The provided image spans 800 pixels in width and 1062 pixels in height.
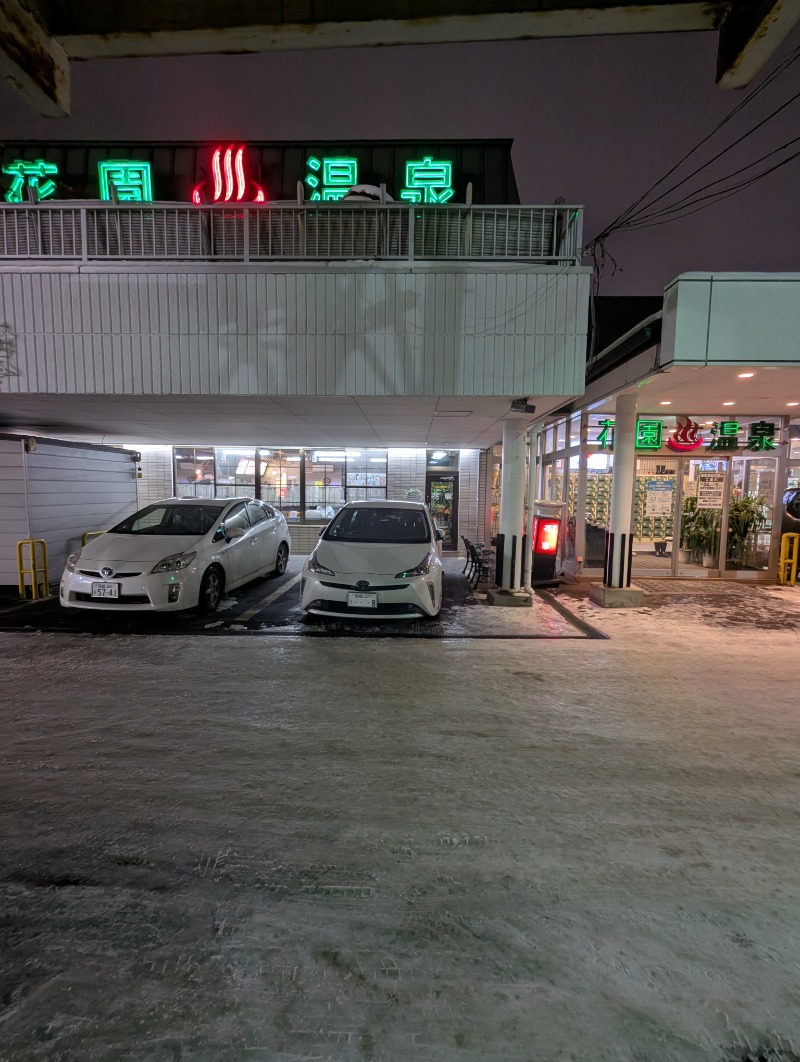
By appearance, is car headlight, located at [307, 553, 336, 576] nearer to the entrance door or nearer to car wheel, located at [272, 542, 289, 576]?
car wheel, located at [272, 542, 289, 576]

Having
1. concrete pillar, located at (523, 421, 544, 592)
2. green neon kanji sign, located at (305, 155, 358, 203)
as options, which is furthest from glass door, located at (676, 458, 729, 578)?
green neon kanji sign, located at (305, 155, 358, 203)

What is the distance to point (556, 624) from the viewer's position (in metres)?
7.10

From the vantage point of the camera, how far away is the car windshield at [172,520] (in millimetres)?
7656

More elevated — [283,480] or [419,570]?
[283,480]

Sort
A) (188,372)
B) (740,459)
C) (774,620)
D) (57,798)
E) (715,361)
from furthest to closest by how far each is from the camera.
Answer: (740,459), (774,620), (188,372), (715,361), (57,798)

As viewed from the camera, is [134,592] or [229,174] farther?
[229,174]

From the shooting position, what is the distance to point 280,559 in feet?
33.4

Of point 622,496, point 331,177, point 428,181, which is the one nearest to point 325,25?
point 622,496

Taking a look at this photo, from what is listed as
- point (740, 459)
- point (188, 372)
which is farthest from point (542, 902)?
point (740, 459)

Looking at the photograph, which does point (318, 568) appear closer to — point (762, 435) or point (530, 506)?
point (530, 506)

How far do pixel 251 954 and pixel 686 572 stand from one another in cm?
1125

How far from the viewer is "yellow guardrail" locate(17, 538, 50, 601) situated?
8.06 m

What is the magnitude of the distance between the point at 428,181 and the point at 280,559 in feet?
25.7

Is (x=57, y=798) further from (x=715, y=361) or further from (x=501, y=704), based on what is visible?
(x=715, y=361)
